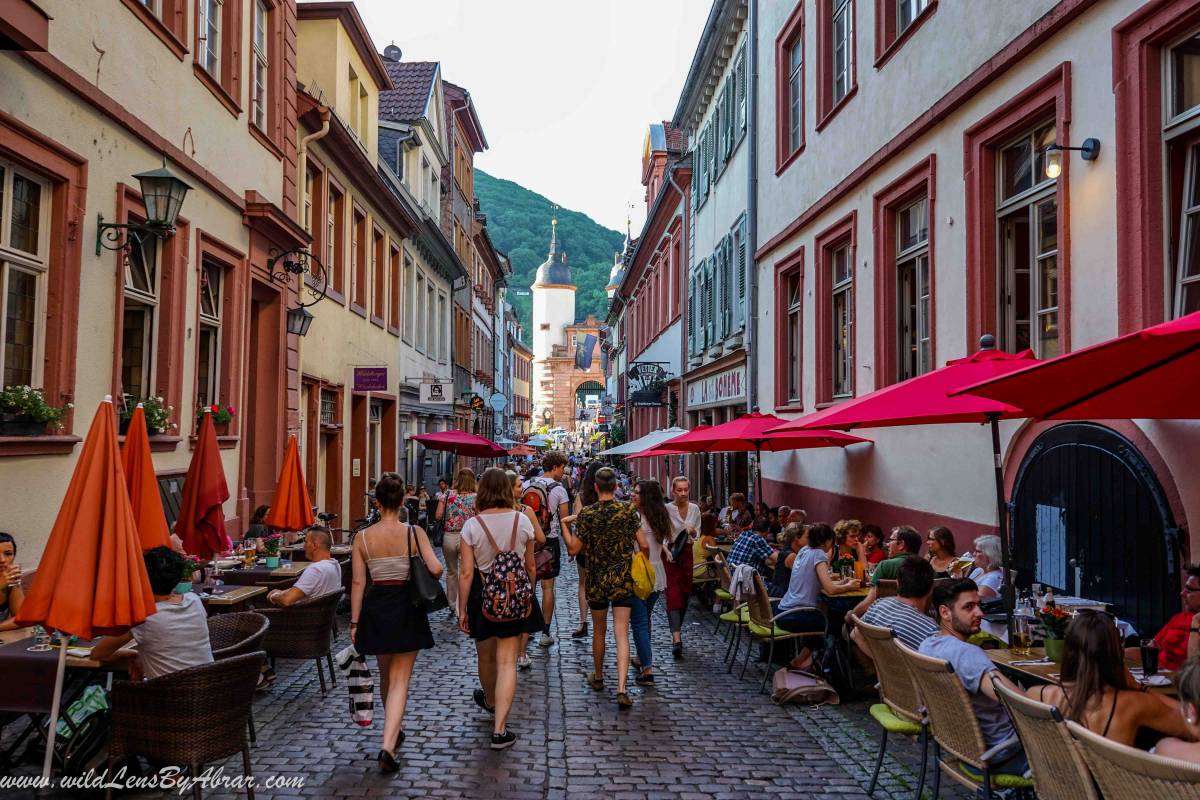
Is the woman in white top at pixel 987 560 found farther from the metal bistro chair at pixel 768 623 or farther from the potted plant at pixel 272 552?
the potted plant at pixel 272 552

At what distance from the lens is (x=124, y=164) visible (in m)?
8.88

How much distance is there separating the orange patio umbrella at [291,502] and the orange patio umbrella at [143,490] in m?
4.19

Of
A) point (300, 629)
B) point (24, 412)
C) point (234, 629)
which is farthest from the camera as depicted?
point (300, 629)

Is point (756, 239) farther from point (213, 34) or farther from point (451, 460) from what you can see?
point (451, 460)

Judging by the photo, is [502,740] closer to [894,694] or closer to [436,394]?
[894,694]

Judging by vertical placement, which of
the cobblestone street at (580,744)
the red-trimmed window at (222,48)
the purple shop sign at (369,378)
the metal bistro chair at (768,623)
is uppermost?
the red-trimmed window at (222,48)

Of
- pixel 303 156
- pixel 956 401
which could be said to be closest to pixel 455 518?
pixel 956 401

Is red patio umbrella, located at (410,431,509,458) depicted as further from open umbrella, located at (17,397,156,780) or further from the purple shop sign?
open umbrella, located at (17,397,156,780)

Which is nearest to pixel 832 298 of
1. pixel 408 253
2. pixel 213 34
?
pixel 213 34

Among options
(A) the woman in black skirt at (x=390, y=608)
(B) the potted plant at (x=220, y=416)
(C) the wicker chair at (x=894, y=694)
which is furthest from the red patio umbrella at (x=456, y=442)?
(C) the wicker chair at (x=894, y=694)

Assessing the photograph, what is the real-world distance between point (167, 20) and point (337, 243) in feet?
26.0

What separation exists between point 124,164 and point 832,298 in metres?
9.56

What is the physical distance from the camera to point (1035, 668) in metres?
5.14

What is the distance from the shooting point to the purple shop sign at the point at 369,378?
1778 cm
